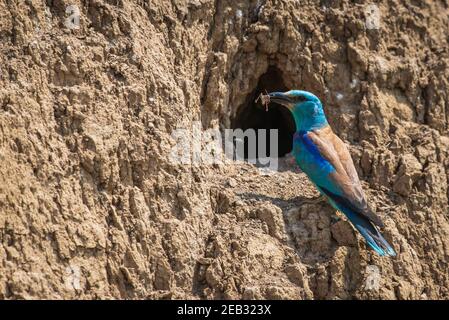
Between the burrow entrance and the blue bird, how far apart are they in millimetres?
385

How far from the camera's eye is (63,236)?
4.87 m

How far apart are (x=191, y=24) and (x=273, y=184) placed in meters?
1.27

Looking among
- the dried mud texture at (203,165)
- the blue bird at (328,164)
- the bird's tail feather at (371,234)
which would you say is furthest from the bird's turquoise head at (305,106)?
the bird's tail feather at (371,234)

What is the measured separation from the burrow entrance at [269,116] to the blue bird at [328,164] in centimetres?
38

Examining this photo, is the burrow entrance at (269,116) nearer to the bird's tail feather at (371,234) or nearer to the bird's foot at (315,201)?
the bird's foot at (315,201)

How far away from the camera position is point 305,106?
20.2ft

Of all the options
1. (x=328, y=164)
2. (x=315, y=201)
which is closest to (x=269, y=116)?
(x=328, y=164)

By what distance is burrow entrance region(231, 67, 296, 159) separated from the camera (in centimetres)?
657

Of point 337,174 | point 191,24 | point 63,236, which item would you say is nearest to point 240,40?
point 191,24

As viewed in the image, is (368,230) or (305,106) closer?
(368,230)

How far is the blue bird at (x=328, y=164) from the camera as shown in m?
5.48

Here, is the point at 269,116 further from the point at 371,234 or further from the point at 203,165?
the point at 371,234

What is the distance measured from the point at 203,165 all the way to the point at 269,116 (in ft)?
4.70

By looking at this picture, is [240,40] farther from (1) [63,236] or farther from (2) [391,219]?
(1) [63,236]
